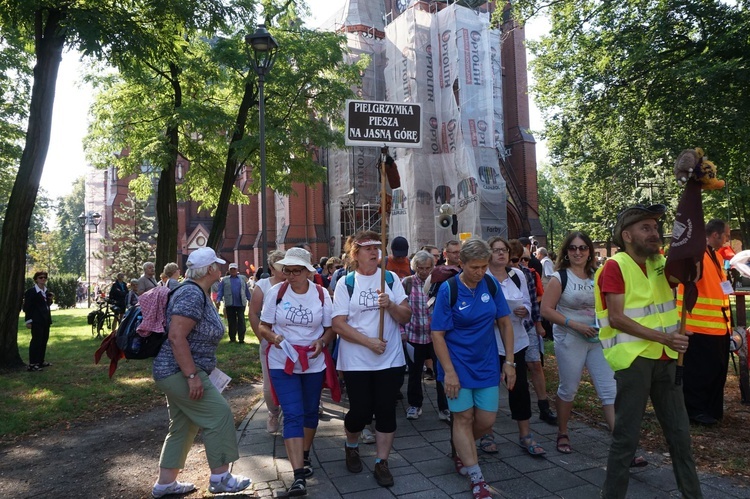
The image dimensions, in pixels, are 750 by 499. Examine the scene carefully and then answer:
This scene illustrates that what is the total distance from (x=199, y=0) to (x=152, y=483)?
35.7ft

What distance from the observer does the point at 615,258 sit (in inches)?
135

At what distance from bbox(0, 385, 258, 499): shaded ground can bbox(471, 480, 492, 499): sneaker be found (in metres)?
2.17

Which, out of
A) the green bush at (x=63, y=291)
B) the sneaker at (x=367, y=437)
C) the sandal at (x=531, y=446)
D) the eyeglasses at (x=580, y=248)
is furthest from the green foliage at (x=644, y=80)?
the green bush at (x=63, y=291)

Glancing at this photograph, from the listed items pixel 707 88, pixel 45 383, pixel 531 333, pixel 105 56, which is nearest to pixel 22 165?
pixel 105 56

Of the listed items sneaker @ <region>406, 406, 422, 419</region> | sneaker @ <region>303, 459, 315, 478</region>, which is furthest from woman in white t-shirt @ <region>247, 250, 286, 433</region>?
sneaker @ <region>406, 406, 422, 419</region>

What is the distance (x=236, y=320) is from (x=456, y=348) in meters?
10.6

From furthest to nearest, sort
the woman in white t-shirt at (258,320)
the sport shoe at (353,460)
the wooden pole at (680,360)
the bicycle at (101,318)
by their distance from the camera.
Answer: the bicycle at (101,318) < the woman in white t-shirt at (258,320) < the sport shoe at (353,460) < the wooden pole at (680,360)

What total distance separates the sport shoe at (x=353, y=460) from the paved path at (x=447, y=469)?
0.17ft

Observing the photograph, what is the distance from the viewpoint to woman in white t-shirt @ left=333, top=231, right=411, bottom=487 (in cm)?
424

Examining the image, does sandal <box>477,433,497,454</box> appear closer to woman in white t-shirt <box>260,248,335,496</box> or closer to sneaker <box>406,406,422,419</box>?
sneaker <box>406,406,422,419</box>

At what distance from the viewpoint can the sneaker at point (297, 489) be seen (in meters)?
3.94

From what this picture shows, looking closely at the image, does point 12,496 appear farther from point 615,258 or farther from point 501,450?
point 615,258

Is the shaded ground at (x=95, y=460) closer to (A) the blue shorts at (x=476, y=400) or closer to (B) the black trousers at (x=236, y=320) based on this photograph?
(A) the blue shorts at (x=476, y=400)

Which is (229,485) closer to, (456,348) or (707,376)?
(456,348)
